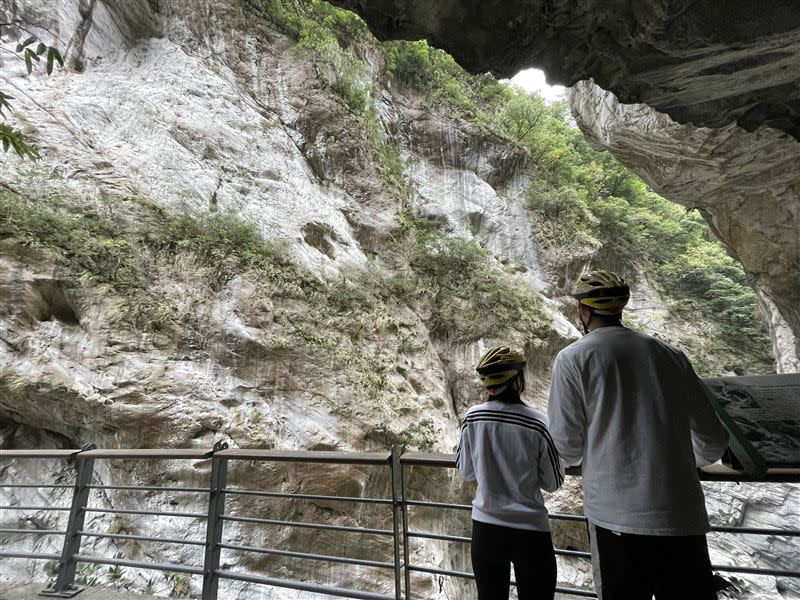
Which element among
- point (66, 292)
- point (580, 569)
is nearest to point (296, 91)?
point (66, 292)

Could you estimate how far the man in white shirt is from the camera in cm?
137

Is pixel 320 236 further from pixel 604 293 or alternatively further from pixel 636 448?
pixel 636 448

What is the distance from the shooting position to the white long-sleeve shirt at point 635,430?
54.3 inches

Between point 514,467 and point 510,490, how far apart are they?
0.30 ft

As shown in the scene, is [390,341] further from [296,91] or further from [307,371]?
[296,91]

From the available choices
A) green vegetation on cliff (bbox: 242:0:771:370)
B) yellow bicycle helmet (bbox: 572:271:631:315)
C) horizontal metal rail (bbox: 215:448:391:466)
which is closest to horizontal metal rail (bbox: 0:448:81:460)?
horizontal metal rail (bbox: 215:448:391:466)

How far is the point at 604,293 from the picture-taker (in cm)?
164

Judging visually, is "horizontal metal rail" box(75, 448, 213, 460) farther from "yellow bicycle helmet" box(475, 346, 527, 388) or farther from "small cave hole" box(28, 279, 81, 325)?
"small cave hole" box(28, 279, 81, 325)

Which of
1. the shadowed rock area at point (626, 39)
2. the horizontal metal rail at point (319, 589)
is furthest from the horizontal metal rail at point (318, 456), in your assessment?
the shadowed rock area at point (626, 39)

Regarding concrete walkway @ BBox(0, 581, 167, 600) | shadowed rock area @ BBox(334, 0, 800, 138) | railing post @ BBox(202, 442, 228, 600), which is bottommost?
concrete walkway @ BBox(0, 581, 167, 600)

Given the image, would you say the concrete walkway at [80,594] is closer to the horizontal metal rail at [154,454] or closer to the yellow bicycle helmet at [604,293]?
the horizontal metal rail at [154,454]

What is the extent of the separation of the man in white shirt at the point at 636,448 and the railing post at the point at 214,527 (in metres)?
Result: 2.32

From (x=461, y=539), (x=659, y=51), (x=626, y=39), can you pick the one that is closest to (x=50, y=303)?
(x=461, y=539)

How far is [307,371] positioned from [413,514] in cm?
272
